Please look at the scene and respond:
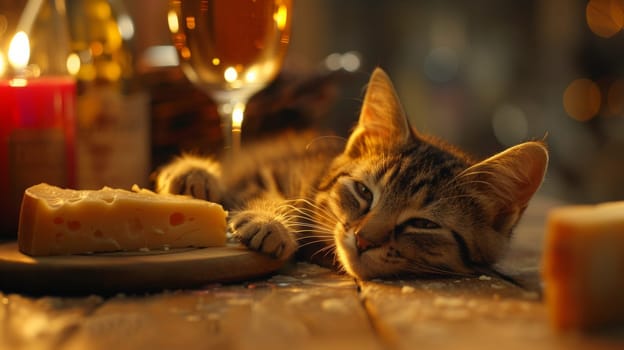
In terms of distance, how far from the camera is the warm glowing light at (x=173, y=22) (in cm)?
127

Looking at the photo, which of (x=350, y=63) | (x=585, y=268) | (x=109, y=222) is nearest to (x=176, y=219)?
(x=109, y=222)

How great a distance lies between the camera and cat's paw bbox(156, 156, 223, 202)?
4.37 ft

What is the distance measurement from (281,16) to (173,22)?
19 cm

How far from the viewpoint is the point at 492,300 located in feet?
3.14

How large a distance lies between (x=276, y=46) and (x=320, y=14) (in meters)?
2.88

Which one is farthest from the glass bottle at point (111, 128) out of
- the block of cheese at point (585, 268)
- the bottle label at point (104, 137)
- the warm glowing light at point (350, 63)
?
the block of cheese at point (585, 268)

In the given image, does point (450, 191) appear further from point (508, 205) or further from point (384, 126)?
point (384, 126)

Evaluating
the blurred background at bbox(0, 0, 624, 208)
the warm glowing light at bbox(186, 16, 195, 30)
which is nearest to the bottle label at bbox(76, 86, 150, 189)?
the blurred background at bbox(0, 0, 624, 208)

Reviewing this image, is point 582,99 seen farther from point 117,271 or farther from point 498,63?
point 117,271

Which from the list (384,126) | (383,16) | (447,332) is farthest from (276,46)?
(383,16)

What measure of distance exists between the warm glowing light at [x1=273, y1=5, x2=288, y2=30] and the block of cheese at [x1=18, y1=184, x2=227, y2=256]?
0.37 metres

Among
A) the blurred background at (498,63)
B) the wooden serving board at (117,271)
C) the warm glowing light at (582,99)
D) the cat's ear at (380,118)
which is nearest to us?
the wooden serving board at (117,271)

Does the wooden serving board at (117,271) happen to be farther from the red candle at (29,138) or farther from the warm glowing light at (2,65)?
the warm glowing light at (2,65)

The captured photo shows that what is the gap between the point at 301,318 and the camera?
0.87 meters
